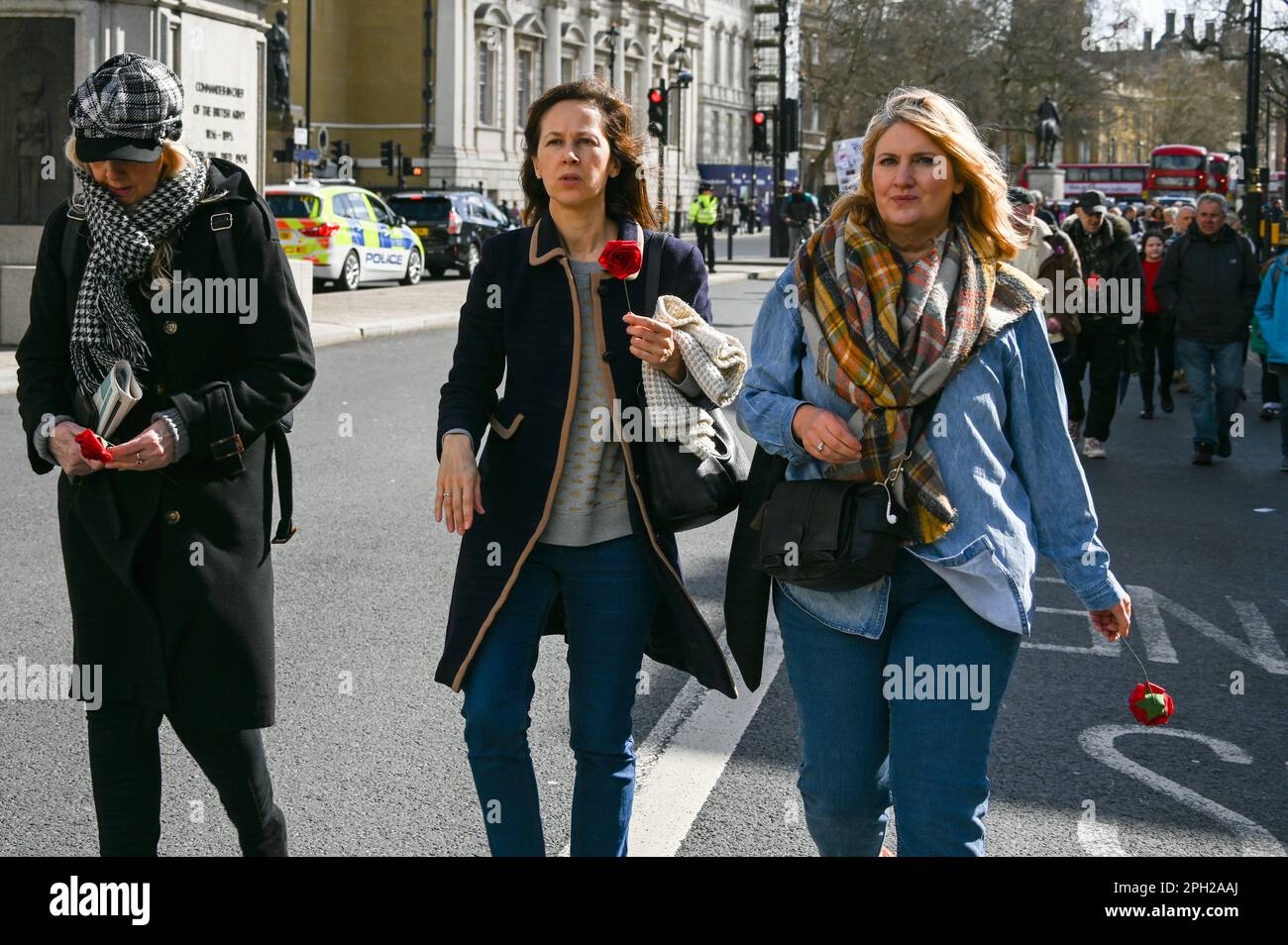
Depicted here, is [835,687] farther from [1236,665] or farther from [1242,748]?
[1236,665]

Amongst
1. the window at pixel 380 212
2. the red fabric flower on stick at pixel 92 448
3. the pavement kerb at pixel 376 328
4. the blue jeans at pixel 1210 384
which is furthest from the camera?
the window at pixel 380 212

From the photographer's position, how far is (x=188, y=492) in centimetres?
334

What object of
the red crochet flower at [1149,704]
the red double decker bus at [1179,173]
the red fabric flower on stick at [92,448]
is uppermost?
the red double decker bus at [1179,173]

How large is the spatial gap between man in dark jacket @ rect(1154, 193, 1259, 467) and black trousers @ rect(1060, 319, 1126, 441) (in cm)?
63

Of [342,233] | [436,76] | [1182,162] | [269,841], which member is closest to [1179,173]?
[1182,162]

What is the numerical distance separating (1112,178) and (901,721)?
83139 millimetres

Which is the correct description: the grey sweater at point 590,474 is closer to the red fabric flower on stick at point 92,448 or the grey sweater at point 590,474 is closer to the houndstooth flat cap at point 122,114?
the red fabric flower on stick at point 92,448

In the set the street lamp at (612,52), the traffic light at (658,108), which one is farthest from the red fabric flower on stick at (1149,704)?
the street lamp at (612,52)

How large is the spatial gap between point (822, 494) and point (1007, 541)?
0.36m

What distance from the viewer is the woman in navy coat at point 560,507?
11.0 feet

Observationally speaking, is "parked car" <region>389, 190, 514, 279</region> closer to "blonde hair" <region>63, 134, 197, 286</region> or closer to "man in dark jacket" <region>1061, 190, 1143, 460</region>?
"man in dark jacket" <region>1061, 190, 1143, 460</region>

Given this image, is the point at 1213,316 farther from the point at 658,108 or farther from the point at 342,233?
the point at 658,108

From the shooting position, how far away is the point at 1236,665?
6203 mm

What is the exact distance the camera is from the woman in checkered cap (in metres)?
3.28
